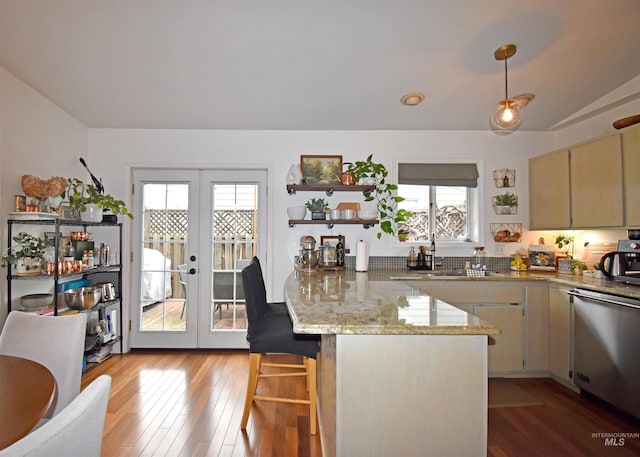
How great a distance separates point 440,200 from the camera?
11.6 feet

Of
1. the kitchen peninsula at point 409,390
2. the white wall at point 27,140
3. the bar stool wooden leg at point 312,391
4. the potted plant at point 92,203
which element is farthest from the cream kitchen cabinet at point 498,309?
the white wall at point 27,140

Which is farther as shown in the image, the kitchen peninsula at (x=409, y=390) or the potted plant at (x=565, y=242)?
the potted plant at (x=565, y=242)

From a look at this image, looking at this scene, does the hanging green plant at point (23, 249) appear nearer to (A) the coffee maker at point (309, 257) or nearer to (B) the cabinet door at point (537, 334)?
(A) the coffee maker at point (309, 257)

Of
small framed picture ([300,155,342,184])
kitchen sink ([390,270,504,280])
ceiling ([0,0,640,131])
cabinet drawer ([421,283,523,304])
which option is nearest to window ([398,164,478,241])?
kitchen sink ([390,270,504,280])

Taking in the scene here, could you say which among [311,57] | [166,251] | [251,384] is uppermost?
[311,57]

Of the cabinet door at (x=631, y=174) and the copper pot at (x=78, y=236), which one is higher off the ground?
the cabinet door at (x=631, y=174)

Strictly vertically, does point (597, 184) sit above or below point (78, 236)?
above

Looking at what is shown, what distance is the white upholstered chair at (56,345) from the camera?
55.0 inches

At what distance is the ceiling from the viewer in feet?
6.54

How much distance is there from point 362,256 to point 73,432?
258cm

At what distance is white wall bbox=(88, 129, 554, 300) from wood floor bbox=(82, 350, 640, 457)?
114cm

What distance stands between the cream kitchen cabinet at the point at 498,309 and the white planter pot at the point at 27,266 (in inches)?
123

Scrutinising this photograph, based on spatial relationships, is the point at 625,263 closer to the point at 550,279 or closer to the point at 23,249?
the point at 550,279

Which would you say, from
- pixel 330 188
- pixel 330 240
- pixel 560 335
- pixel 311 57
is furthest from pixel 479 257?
pixel 311 57
